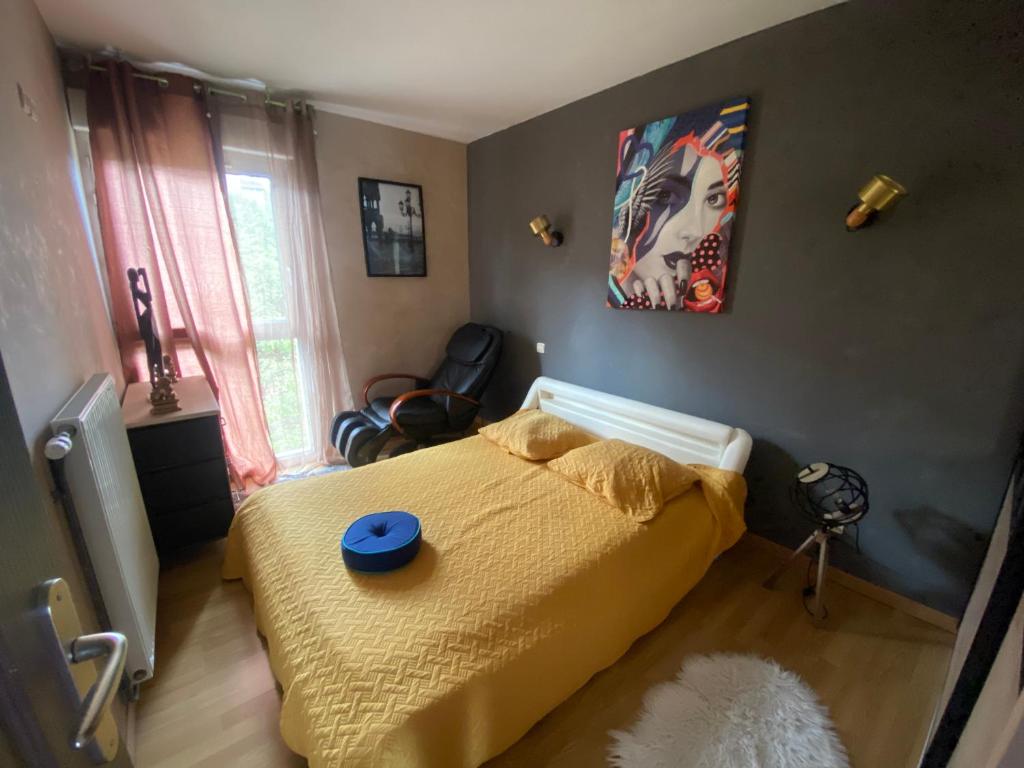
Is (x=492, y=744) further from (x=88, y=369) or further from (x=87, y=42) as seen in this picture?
(x=87, y=42)

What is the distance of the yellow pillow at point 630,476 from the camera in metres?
1.83

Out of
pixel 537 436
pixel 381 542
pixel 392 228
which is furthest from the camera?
pixel 392 228

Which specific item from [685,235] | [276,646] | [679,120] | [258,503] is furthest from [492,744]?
[679,120]

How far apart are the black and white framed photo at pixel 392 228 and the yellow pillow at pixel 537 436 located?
1.67 metres

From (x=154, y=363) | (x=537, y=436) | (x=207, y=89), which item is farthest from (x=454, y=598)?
(x=207, y=89)

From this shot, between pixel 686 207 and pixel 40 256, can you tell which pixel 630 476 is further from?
pixel 40 256

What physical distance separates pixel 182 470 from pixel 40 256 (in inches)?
42.9

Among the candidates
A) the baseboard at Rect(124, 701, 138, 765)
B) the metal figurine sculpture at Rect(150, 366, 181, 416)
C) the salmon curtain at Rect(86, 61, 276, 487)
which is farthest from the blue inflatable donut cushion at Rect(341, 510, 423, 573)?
the salmon curtain at Rect(86, 61, 276, 487)

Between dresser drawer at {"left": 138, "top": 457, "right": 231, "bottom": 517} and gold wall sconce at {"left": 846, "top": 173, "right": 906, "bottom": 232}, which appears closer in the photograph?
gold wall sconce at {"left": 846, "top": 173, "right": 906, "bottom": 232}

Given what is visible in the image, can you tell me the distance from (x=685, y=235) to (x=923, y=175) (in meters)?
0.92

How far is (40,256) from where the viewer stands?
1379 mm

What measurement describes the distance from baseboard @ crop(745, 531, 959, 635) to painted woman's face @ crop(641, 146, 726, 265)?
1739 millimetres

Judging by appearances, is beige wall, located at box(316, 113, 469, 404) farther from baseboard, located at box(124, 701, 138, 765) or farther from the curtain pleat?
baseboard, located at box(124, 701, 138, 765)

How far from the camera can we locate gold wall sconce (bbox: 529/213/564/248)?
284 cm
